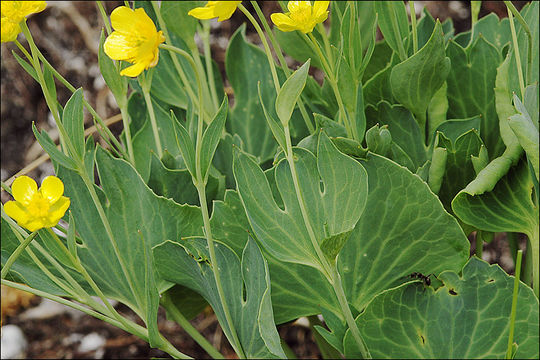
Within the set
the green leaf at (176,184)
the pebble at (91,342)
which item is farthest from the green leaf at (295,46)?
the pebble at (91,342)

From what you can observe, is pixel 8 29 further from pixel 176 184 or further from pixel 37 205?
pixel 176 184

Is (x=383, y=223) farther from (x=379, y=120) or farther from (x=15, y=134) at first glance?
(x=15, y=134)

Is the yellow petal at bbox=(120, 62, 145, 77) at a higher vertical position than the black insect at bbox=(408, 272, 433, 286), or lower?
higher

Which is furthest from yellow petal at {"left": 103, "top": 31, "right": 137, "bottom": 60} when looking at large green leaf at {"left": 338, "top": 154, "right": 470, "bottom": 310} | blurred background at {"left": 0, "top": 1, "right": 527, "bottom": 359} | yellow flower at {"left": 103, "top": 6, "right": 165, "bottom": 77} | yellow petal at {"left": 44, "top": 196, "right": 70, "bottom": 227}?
blurred background at {"left": 0, "top": 1, "right": 527, "bottom": 359}

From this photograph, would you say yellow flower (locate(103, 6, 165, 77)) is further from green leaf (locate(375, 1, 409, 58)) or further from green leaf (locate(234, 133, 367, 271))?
green leaf (locate(375, 1, 409, 58))

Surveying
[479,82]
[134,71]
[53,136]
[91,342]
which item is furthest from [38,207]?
[53,136]

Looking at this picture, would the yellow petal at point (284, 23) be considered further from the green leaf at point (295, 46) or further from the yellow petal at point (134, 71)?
the green leaf at point (295, 46)

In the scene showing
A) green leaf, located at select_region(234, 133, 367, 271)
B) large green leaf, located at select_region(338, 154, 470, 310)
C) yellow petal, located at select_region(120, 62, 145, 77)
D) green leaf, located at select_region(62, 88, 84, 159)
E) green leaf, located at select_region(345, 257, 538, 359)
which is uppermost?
yellow petal, located at select_region(120, 62, 145, 77)
